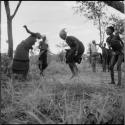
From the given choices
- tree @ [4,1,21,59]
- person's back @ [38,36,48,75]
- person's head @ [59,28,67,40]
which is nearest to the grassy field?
tree @ [4,1,21,59]

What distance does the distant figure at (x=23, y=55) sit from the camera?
10266 millimetres

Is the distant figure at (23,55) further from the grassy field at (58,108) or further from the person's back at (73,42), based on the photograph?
the grassy field at (58,108)

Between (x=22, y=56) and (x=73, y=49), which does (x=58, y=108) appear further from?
(x=22, y=56)

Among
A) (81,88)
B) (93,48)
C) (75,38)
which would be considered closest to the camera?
(81,88)

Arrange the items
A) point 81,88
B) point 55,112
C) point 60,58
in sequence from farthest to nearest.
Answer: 1. point 60,58
2. point 81,88
3. point 55,112

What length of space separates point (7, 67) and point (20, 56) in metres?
0.43

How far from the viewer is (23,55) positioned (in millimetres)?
10383

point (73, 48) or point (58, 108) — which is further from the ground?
point (73, 48)

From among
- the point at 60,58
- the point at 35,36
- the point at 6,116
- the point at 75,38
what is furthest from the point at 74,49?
the point at 60,58

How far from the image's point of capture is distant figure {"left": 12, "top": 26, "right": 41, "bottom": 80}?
404 inches

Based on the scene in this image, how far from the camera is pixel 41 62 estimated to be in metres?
12.9

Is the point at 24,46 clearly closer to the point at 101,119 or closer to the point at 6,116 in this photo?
the point at 6,116

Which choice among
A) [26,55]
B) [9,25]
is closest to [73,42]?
[26,55]

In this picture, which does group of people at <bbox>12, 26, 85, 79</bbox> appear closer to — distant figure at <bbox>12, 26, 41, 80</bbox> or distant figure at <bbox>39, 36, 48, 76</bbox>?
distant figure at <bbox>12, 26, 41, 80</bbox>
